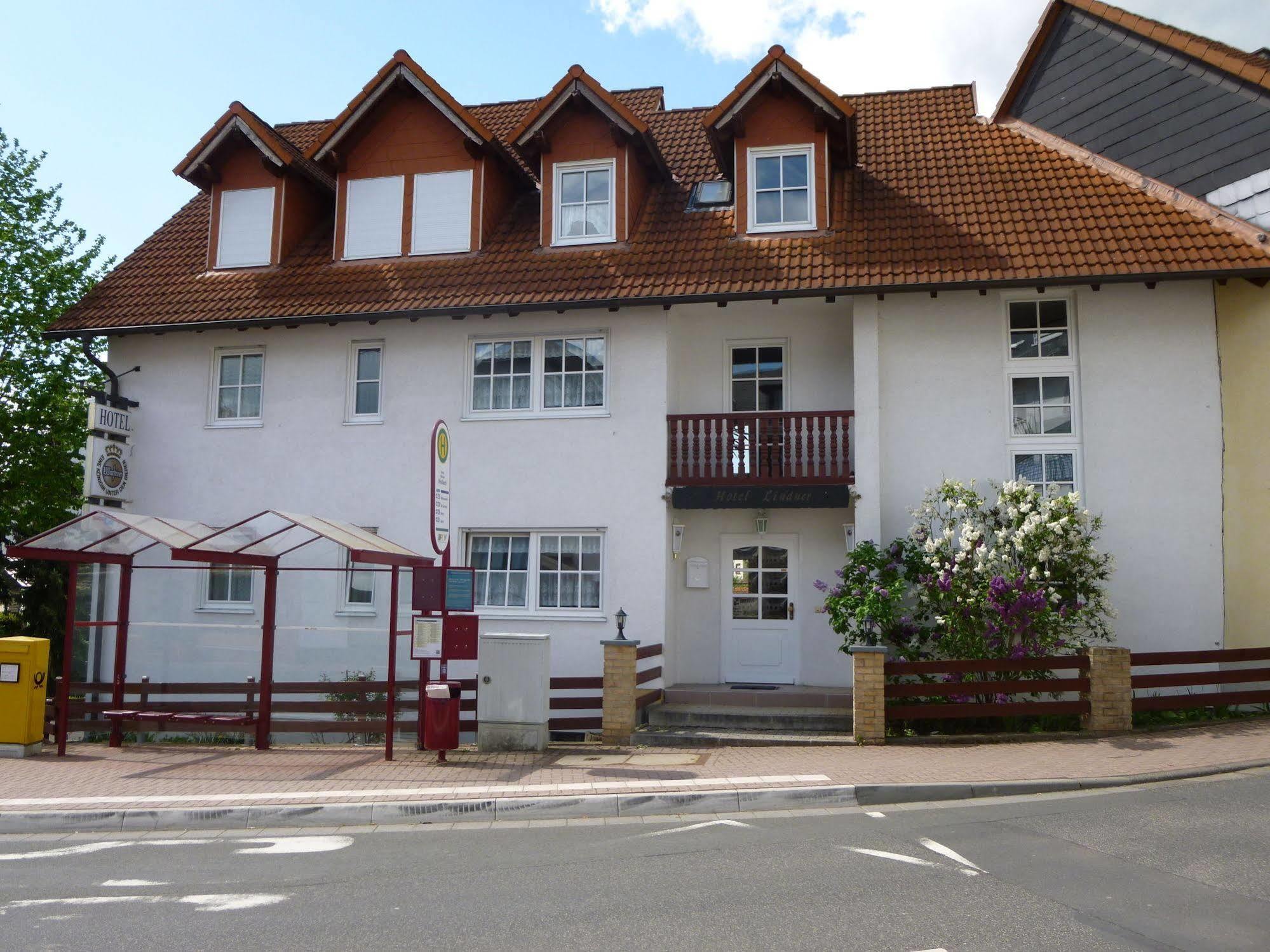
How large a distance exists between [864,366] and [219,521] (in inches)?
403

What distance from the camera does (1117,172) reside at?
15.4 m

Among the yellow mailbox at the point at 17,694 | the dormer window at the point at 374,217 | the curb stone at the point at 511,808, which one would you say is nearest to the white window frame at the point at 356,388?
the dormer window at the point at 374,217

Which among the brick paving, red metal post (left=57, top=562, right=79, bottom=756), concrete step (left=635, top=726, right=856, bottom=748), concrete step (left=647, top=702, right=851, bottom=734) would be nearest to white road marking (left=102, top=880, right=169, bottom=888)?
the brick paving

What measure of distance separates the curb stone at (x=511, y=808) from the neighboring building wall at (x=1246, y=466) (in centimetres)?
571

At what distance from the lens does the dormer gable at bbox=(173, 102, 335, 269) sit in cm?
1730

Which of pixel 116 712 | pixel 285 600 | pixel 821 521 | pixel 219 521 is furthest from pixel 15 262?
pixel 821 521

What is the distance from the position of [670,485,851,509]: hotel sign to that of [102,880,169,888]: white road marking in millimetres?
8815

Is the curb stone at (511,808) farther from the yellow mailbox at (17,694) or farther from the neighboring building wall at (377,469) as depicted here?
the neighboring building wall at (377,469)

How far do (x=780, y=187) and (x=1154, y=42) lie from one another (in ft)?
19.4

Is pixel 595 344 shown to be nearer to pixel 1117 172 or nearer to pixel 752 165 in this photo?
pixel 752 165

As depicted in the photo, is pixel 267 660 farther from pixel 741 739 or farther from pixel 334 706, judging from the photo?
pixel 741 739

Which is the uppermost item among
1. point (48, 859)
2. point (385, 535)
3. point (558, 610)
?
point (385, 535)

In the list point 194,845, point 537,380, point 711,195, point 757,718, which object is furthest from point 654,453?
point 194,845

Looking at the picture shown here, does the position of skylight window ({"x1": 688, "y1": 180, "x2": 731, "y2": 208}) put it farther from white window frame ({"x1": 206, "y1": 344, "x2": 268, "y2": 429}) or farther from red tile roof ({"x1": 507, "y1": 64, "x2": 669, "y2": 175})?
white window frame ({"x1": 206, "y1": 344, "x2": 268, "y2": 429})
